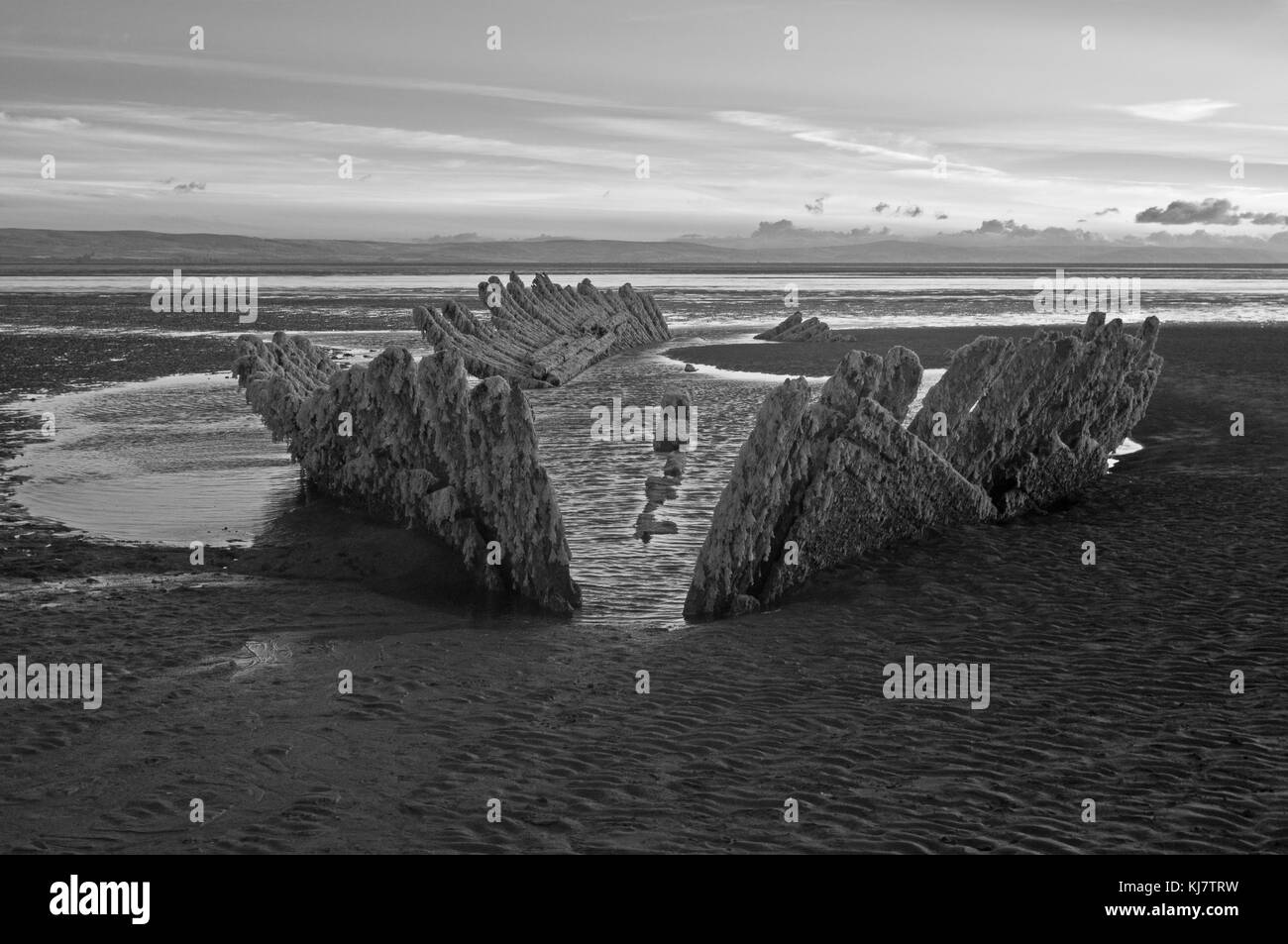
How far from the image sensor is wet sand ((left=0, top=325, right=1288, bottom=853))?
24.3 ft

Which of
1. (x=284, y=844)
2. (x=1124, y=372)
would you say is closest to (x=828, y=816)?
(x=284, y=844)

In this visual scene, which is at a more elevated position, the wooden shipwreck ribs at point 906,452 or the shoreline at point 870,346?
the shoreline at point 870,346

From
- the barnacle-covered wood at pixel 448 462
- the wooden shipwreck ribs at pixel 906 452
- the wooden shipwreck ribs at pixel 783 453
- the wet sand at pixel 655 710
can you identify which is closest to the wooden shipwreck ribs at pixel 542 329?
the barnacle-covered wood at pixel 448 462

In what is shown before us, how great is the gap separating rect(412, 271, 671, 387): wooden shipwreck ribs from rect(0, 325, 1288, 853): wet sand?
13905 millimetres

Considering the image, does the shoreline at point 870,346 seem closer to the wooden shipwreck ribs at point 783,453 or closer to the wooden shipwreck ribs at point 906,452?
the wooden shipwreck ribs at point 906,452

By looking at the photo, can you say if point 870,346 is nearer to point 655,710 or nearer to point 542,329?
point 542,329

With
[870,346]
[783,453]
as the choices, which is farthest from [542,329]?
[783,453]

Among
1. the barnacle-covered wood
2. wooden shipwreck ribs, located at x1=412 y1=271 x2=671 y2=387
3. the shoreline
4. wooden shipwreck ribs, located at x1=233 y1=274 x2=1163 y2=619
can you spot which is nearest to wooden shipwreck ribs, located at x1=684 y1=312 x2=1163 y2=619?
wooden shipwreck ribs, located at x1=233 y1=274 x2=1163 y2=619

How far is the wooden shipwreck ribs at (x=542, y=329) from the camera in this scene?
32844mm

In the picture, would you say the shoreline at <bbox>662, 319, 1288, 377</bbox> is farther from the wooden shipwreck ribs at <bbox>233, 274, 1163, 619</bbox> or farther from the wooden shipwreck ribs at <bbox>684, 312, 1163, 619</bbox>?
the wooden shipwreck ribs at <bbox>233, 274, 1163, 619</bbox>

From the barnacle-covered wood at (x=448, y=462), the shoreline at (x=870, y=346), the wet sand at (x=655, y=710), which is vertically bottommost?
the wet sand at (x=655, y=710)

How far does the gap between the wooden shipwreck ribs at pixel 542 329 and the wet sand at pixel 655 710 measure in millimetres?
13905

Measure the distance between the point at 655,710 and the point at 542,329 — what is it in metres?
32.7

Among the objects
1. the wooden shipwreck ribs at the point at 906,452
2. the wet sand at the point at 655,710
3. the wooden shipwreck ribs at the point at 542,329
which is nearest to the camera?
the wet sand at the point at 655,710
